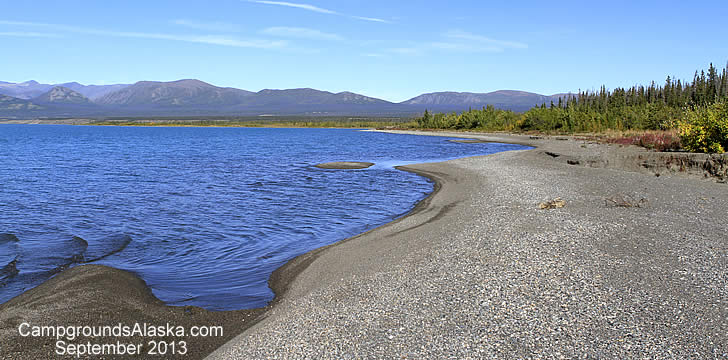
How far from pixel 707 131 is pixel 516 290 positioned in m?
32.9

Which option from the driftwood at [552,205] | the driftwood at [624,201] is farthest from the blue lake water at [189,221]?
the driftwood at [624,201]

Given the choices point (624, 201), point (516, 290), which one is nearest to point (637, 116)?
point (624, 201)

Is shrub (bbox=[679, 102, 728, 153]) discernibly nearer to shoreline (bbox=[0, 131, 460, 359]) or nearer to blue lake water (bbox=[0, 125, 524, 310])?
blue lake water (bbox=[0, 125, 524, 310])

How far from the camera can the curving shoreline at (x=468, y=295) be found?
8016 mm

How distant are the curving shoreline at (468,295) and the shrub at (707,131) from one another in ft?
68.2

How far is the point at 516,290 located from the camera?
10.1m

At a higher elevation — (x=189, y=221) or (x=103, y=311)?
(x=103, y=311)

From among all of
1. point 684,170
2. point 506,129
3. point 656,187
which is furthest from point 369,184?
point 506,129

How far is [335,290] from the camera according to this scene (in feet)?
36.6

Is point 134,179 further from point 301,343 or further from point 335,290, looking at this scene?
point 301,343

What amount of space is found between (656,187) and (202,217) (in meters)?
21.4

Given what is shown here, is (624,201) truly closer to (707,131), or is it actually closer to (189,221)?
(189,221)

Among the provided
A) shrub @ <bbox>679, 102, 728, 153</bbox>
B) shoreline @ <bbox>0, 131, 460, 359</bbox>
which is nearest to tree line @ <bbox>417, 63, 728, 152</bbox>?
shrub @ <bbox>679, 102, 728, 153</bbox>

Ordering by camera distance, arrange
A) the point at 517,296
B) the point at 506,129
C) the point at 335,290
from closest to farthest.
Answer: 1. the point at 517,296
2. the point at 335,290
3. the point at 506,129
